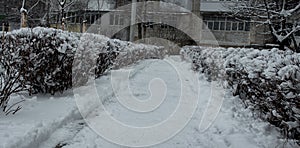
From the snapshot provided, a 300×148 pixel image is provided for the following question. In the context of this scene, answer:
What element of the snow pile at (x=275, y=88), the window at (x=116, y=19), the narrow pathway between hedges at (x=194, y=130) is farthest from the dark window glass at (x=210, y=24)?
the snow pile at (x=275, y=88)

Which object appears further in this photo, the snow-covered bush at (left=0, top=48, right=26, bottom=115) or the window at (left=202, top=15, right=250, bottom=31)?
the window at (left=202, top=15, right=250, bottom=31)

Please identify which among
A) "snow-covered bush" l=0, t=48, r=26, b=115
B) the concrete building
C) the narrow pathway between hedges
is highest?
the concrete building

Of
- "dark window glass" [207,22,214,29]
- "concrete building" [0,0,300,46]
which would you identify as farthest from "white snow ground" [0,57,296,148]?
"dark window glass" [207,22,214,29]

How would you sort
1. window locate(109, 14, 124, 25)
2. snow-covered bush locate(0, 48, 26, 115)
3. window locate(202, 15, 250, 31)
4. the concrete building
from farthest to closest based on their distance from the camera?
window locate(109, 14, 124, 25) < window locate(202, 15, 250, 31) < the concrete building < snow-covered bush locate(0, 48, 26, 115)

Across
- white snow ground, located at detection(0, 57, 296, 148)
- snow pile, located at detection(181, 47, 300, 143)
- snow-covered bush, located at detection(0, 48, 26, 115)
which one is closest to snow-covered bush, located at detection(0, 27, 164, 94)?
snow-covered bush, located at detection(0, 48, 26, 115)

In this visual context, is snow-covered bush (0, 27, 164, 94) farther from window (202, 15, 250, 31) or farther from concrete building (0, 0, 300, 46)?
window (202, 15, 250, 31)

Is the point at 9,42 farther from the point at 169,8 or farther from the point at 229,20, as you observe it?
the point at 229,20

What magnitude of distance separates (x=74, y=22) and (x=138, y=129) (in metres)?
35.7

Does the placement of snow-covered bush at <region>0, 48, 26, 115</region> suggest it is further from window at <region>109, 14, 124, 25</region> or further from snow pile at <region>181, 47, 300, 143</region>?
window at <region>109, 14, 124, 25</region>

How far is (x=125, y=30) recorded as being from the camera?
1361 inches

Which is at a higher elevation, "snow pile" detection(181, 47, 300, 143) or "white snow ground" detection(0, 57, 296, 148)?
"snow pile" detection(181, 47, 300, 143)

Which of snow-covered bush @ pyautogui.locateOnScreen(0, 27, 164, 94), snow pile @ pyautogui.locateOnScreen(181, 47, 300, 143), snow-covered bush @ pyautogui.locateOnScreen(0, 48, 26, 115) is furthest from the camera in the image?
snow-covered bush @ pyautogui.locateOnScreen(0, 27, 164, 94)

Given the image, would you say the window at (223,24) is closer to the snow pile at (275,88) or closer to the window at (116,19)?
A: the window at (116,19)

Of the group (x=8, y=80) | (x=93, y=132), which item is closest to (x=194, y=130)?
(x=93, y=132)
